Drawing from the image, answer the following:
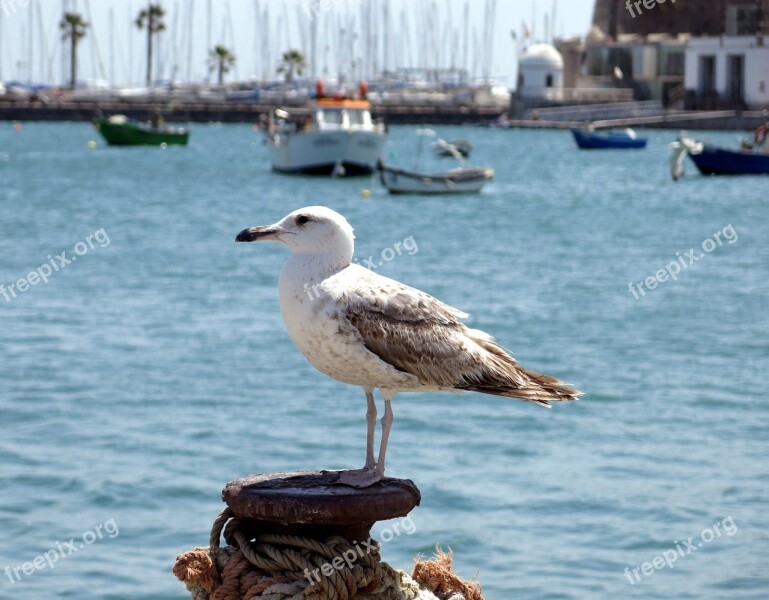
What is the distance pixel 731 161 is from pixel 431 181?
16659 mm

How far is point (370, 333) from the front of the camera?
4.95 m

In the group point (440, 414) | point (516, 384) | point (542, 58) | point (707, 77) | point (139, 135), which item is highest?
point (542, 58)

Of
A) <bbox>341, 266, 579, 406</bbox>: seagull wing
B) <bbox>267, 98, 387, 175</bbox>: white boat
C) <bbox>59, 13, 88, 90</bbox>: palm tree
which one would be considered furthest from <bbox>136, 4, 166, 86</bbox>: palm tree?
<bbox>341, 266, 579, 406</bbox>: seagull wing

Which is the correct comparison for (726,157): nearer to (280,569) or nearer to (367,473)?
(367,473)

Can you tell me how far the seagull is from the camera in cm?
484

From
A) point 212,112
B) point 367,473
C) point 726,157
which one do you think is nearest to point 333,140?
point 726,157

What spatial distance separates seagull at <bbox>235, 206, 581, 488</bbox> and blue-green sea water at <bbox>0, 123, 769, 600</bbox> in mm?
→ 6779

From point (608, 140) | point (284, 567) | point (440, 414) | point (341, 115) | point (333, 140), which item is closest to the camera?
point (284, 567)

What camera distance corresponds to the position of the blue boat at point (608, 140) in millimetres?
92125

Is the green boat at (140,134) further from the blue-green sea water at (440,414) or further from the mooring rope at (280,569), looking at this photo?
the mooring rope at (280,569)

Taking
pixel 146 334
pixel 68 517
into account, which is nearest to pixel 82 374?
pixel 146 334

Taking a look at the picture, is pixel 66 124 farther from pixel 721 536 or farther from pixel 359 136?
pixel 721 536

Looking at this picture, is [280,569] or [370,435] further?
[370,435]

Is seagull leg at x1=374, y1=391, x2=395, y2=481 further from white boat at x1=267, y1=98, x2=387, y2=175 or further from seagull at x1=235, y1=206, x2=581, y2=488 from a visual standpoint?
white boat at x1=267, y1=98, x2=387, y2=175
